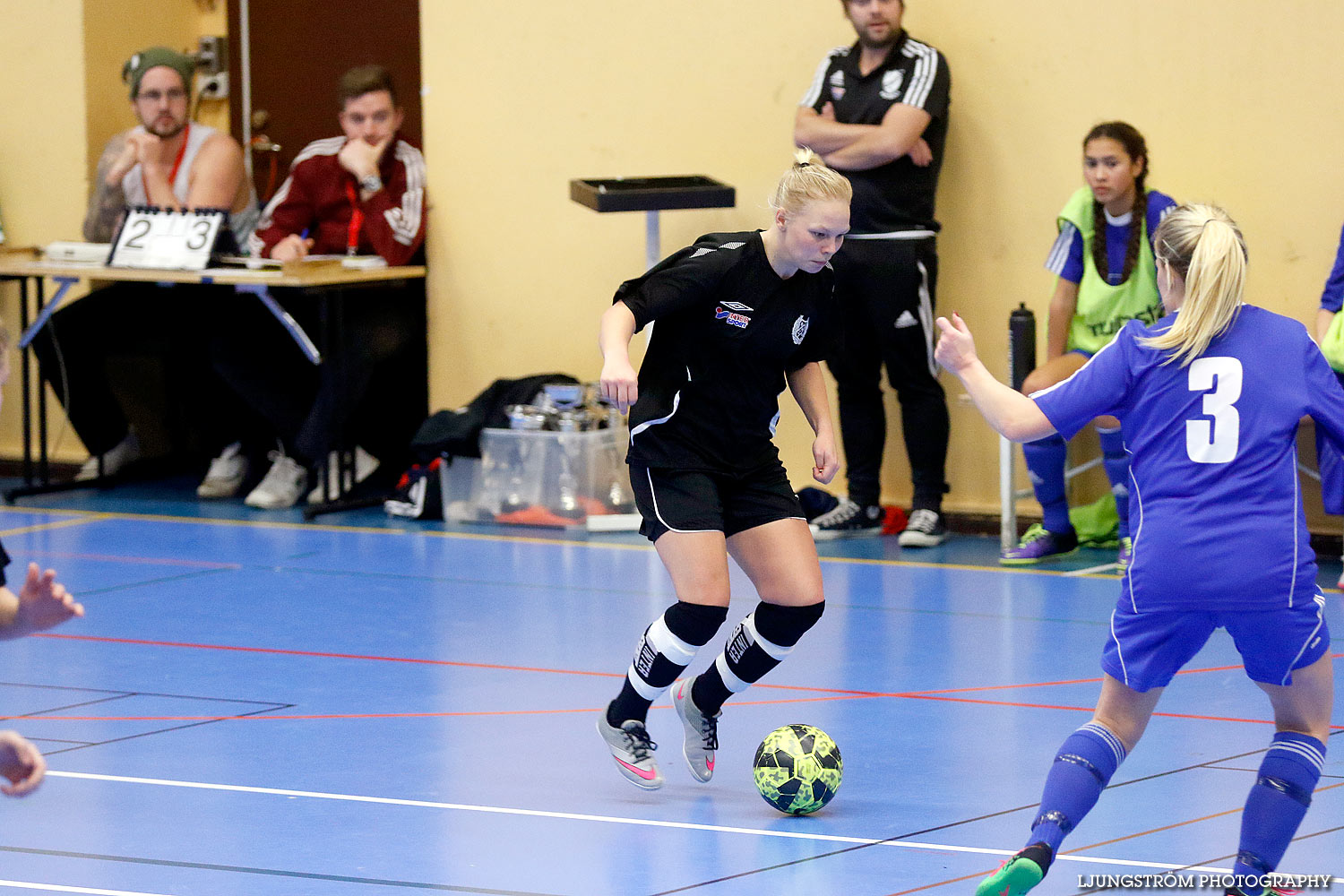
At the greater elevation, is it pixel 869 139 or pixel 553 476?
pixel 869 139

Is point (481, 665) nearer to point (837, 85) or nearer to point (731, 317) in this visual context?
point (731, 317)

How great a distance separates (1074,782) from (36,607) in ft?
6.09

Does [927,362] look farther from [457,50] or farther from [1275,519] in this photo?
[1275,519]

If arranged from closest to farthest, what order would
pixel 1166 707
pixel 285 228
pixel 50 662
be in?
1. pixel 1166 707
2. pixel 50 662
3. pixel 285 228

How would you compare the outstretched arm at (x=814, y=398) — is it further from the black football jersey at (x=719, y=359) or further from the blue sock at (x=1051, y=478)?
the blue sock at (x=1051, y=478)

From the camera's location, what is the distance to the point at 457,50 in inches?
350

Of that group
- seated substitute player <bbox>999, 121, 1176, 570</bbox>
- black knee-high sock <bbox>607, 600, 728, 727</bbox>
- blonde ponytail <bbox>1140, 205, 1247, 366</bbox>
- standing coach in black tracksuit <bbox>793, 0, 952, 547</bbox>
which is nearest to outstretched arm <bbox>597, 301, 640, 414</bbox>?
black knee-high sock <bbox>607, 600, 728, 727</bbox>

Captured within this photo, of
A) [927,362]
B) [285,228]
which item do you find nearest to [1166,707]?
[927,362]

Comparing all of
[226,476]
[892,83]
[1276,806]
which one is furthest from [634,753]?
[226,476]

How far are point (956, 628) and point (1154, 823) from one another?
6.95ft

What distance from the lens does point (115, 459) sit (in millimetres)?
9469

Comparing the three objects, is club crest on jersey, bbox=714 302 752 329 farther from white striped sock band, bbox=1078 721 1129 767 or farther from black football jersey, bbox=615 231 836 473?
white striped sock band, bbox=1078 721 1129 767

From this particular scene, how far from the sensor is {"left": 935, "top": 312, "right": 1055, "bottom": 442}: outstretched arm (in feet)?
11.1

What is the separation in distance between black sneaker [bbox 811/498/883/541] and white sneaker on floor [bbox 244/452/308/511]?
2.66m
